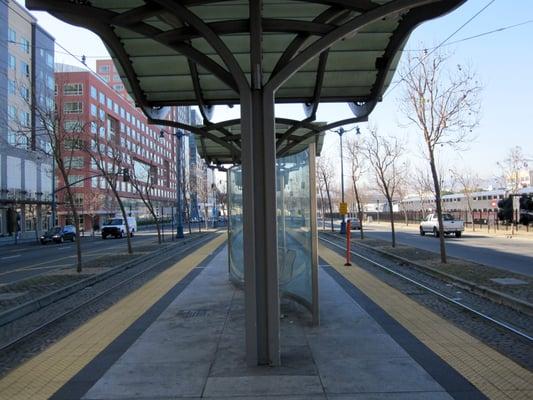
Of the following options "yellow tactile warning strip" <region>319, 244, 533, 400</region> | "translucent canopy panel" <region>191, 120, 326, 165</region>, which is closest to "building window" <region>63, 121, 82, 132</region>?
"translucent canopy panel" <region>191, 120, 326, 165</region>

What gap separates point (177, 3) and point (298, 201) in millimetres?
3939

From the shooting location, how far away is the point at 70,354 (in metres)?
6.98

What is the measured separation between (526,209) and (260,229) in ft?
116

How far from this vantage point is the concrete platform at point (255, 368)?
5.20 metres

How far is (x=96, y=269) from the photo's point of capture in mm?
17031

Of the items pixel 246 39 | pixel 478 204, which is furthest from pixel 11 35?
pixel 246 39

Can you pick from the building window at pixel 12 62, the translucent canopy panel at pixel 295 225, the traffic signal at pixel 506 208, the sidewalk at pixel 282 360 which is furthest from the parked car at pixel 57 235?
the translucent canopy panel at pixel 295 225

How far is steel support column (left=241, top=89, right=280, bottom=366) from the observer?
6.02m

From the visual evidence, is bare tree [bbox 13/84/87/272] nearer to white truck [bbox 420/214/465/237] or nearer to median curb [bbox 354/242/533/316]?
median curb [bbox 354/242/533/316]

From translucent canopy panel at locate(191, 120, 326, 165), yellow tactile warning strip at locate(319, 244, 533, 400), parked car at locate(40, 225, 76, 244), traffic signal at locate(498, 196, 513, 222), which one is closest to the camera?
yellow tactile warning strip at locate(319, 244, 533, 400)

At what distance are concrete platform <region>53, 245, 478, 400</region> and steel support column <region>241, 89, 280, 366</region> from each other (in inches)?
14.7

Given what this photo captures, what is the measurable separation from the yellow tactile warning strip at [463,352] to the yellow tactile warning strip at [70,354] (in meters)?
4.31

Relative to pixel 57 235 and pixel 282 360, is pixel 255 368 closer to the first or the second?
pixel 282 360

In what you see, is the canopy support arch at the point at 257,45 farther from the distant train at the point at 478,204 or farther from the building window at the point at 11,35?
the building window at the point at 11,35
